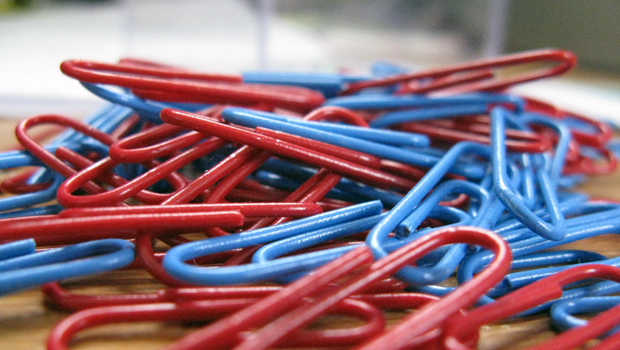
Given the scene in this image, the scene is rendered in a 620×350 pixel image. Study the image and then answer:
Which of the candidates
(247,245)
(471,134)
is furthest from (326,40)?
(247,245)

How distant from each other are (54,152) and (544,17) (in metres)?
4.05

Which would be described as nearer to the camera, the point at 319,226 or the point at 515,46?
the point at 319,226

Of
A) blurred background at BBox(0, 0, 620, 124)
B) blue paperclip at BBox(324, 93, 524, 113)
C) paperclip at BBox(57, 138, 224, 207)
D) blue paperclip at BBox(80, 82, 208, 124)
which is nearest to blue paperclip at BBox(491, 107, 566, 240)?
blue paperclip at BBox(324, 93, 524, 113)

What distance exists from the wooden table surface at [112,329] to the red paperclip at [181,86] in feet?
1.73

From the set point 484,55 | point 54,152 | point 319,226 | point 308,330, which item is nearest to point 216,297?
point 308,330

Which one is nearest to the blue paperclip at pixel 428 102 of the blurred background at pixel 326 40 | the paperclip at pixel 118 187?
the paperclip at pixel 118 187

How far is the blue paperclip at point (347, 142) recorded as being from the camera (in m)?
1.23

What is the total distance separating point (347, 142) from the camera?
1.27 metres

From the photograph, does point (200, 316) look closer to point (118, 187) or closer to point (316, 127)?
point (118, 187)

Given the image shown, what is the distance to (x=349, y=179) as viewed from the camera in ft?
4.38

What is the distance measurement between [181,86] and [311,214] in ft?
1.74

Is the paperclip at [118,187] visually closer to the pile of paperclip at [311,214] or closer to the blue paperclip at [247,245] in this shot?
the pile of paperclip at [311,214]

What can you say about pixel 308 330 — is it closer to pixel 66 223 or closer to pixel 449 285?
pixel 449 285

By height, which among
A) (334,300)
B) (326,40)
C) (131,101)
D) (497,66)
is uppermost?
(326,40)
